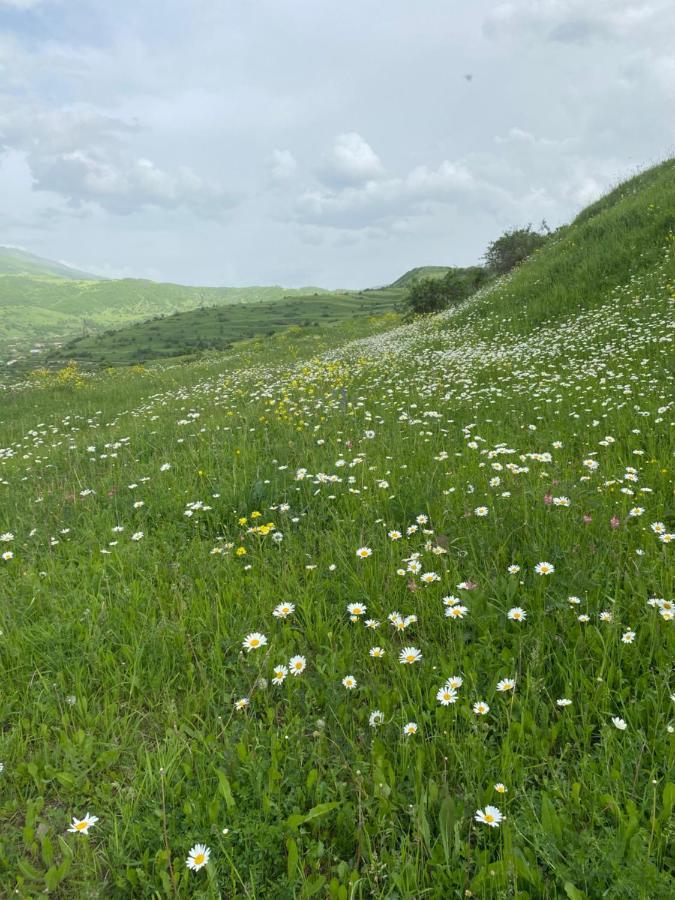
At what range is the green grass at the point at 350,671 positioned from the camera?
83.8 inches

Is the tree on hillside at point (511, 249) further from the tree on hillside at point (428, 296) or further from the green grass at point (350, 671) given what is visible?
the green grass at point (350, 671)

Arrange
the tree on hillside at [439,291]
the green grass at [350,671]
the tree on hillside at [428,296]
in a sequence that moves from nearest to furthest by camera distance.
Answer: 1. the green grass at [350,671]
2. the tree on hillside at [439,291]
3. the tree on hillside at [428,296]

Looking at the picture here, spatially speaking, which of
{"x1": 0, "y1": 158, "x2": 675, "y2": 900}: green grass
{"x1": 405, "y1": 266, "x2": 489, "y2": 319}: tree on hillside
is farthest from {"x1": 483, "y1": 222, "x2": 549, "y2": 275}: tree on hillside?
{"x1": 0, "y1": 158, "x2": 675, "y2": 900}: green grass

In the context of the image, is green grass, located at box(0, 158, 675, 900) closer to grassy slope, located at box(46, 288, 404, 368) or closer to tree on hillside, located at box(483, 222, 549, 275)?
tree on hillside, located at box(483, 222, 549, 275)

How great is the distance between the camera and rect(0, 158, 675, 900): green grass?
2.13 meters

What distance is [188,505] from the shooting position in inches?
215

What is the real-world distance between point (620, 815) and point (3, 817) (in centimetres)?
284

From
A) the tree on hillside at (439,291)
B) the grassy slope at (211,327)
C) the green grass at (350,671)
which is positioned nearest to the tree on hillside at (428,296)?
the tree on hillside at (439,291)

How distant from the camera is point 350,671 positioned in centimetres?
309

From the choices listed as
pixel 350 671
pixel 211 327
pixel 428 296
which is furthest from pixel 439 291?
pixel 211 327

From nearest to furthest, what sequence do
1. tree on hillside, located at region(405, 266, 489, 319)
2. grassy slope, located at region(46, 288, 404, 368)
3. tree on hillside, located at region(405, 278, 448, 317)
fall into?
tree on hillside, located at region(405, 266, 489, 319) < tree on hillside, located at region(405, 278, 448, 317) < grassy slope, located at region(46, 288, 404, 368)

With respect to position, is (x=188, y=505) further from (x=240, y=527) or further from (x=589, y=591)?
(x=589, y=591)

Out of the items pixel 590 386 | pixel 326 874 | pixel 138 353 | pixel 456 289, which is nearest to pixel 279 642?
pixel 326 874

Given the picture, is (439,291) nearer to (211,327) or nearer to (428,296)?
(428,296)
